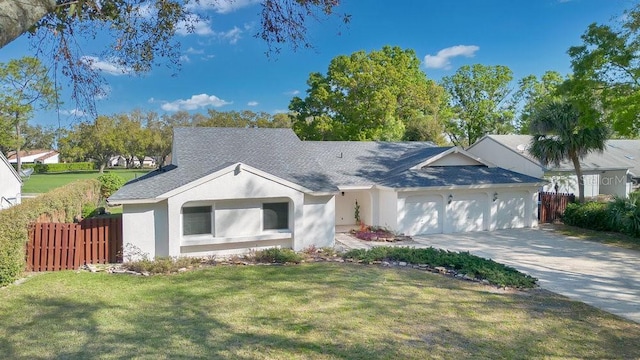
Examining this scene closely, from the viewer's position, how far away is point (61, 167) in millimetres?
73250

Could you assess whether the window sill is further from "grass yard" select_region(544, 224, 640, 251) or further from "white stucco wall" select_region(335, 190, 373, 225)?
"grass yard" select_region(544, 224, 640, 251)

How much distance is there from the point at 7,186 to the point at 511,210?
28.9 meters

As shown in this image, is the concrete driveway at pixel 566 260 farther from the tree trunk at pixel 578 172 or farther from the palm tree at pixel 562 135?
the palm tree at pixel 562 135

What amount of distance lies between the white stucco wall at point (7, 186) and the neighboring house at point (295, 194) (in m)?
11.4

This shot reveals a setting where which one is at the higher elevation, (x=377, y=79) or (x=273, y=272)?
(x=377, y=79)

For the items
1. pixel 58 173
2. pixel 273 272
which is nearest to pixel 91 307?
pixel 273 272

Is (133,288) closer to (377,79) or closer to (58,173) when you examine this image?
(377,79)

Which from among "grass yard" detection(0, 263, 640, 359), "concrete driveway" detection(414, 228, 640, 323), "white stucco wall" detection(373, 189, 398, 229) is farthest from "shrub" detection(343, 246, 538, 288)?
"white stucco wall" detection(373, 189, 398, 229)

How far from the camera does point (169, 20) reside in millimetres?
5746

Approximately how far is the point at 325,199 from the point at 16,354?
11235mm

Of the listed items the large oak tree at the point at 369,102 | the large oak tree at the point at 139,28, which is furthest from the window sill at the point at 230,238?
the large oak tree at the point at 369,102

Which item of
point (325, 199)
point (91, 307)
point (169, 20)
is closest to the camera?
point (169, 20)

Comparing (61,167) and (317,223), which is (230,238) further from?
(61,167)

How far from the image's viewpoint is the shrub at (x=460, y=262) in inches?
414
